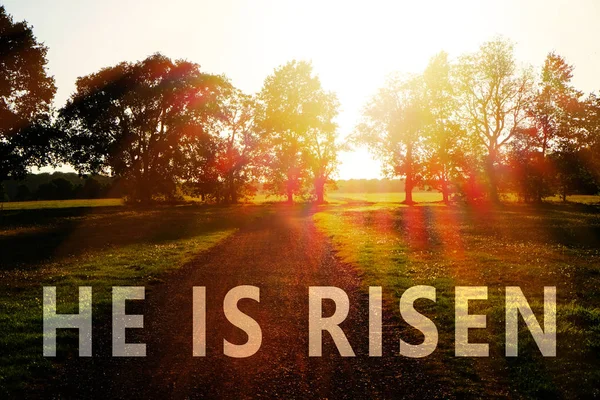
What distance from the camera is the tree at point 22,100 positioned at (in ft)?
146

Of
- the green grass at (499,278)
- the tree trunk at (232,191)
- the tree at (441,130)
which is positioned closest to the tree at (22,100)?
the tree trunk at (232,191)

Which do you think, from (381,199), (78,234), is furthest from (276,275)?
(381,199)

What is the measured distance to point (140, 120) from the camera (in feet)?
209

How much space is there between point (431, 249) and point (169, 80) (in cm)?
5226

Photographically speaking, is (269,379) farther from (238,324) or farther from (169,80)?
(169,80)

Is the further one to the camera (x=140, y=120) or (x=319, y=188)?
(x=319, y=188)

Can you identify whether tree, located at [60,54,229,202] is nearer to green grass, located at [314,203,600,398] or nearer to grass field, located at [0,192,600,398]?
grass field, located at [0,192,600,398]

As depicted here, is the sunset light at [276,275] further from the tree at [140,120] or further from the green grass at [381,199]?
the green grass at [381,199]

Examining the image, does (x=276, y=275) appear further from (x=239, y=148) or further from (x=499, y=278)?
(x=239, y=148)

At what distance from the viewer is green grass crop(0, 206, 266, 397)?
9.23 metres

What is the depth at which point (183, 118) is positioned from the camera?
212ft

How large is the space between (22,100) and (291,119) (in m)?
37.0

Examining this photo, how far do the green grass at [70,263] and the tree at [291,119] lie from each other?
29.5 metres

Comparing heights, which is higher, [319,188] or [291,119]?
[291,119]
